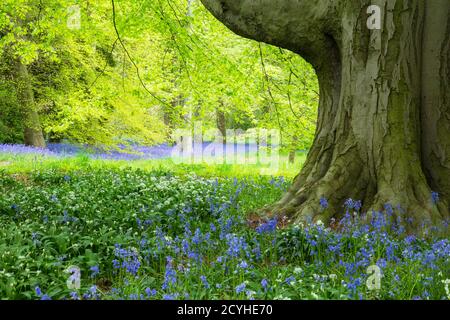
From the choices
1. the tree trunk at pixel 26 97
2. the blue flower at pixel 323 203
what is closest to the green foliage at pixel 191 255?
the blue flower at pixel 323 203

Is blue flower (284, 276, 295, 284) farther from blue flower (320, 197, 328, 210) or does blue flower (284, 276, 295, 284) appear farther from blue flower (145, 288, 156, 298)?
blue flower (320, 197, 328, 210)

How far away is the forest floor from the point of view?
350cm

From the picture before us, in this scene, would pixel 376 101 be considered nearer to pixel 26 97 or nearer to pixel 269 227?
pixel 269 227

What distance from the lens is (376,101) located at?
18.5ft

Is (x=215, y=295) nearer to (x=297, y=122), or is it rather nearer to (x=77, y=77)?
(x=297, y=122)

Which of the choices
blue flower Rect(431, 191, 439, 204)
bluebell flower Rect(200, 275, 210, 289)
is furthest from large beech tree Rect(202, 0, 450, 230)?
bluebell flower Rect(200, 275, 210, 289)

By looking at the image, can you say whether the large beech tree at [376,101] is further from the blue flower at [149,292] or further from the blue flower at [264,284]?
the blue flower at [149,292]

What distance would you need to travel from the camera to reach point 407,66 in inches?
224

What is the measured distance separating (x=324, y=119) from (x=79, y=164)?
7.74 metres

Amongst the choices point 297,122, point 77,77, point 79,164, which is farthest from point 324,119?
point 77,77

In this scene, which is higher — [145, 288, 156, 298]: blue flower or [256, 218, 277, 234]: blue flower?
[256, 218, 277, 234]: blue flower

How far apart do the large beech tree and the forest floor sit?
430 mm

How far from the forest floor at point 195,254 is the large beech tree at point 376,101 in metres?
0.43

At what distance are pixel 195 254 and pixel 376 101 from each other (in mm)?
3030
